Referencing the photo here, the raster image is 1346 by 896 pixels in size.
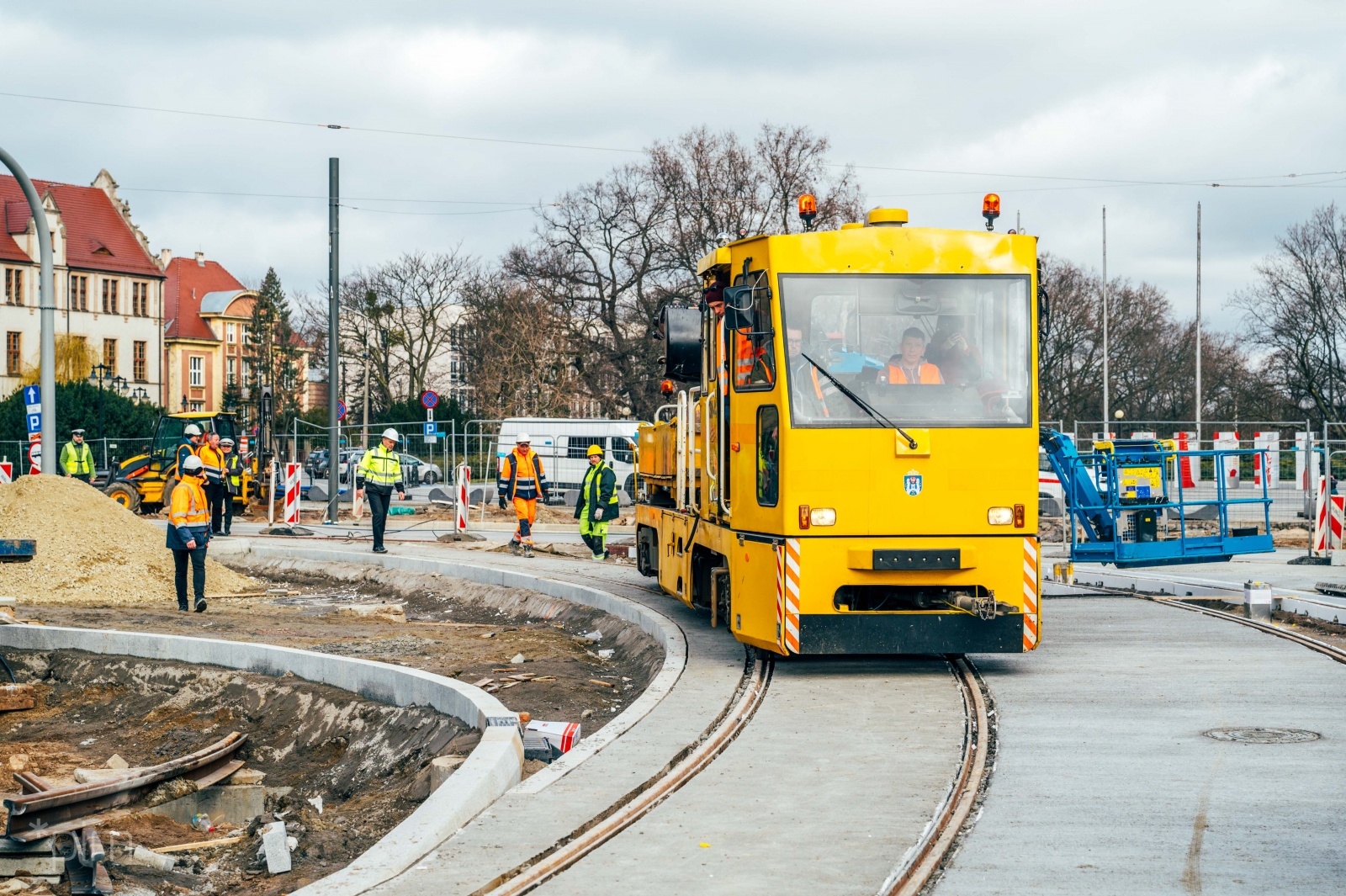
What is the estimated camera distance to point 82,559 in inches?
738

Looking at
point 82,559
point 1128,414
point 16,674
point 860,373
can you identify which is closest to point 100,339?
point 1128,414

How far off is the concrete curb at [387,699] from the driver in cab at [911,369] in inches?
141

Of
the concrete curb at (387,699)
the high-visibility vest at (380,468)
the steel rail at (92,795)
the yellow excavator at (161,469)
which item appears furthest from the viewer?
the yellow excavator at (161,469)

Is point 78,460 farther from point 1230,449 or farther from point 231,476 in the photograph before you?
point 1230,449

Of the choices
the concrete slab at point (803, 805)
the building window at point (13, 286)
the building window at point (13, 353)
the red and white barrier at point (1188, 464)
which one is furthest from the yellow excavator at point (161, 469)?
the building window at point (13, 286)

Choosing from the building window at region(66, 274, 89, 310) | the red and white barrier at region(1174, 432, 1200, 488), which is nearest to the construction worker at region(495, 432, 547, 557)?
the red and white barrier at region(1174, 432, 1200, 488)

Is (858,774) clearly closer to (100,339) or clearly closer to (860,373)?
(860,373)

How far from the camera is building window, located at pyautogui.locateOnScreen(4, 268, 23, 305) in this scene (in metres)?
73.4

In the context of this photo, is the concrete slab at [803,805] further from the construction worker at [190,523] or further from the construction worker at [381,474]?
the construction worker at [381,474]

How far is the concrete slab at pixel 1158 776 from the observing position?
223 inches

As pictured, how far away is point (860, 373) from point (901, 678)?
221cm

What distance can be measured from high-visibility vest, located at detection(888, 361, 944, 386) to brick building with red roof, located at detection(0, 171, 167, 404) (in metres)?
63.8

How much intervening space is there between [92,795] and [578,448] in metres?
28.6

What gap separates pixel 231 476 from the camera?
96.0 ft
